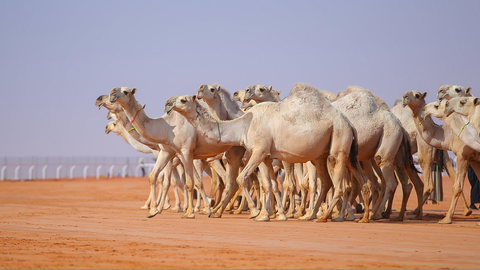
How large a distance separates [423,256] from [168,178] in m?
10.2

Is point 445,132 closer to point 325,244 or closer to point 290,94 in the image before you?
point 290,94

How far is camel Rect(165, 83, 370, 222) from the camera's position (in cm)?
1343

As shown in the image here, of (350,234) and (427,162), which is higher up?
(427,162)

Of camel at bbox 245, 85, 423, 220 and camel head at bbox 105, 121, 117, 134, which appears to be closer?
camel at bbox 245, 85, 423, 220

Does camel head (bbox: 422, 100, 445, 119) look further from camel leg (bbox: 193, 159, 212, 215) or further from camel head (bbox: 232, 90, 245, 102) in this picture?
camel leg (bbox: 193, 159, 212, 215)

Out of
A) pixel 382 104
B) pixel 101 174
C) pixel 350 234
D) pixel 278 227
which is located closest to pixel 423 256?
pixel 350 234

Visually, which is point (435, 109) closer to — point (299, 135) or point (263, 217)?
point (299, 135)

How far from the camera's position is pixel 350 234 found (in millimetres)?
10617

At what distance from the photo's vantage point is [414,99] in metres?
14.5

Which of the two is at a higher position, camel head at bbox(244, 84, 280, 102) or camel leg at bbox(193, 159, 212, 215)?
camel head at bbox(244, 84, 280, 102)

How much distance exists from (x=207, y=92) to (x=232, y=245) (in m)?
7.16

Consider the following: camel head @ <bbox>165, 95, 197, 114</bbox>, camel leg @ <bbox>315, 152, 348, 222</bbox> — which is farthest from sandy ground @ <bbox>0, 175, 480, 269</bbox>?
camel head @ <bbox>165, 95, 197, 114</bbox>

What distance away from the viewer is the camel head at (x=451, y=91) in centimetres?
1493

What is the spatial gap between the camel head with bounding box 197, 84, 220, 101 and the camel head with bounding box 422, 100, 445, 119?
4997 millimetres
